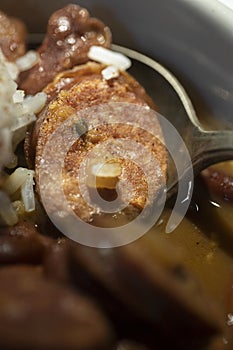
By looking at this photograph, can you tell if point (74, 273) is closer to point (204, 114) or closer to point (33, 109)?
point (33, 109)

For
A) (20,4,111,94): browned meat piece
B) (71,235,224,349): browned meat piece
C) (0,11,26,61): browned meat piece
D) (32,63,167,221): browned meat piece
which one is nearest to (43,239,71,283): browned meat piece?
(71,235,224,349): browned meat piece

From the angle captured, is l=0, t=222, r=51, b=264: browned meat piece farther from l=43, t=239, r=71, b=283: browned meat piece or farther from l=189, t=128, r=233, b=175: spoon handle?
l=189, t=128, r=233, b=175: spoon handle

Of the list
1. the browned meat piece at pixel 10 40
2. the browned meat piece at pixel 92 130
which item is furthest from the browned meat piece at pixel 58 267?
the browned meat piece at pixel 10 40

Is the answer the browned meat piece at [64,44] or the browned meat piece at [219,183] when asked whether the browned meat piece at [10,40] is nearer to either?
the browned meat piece at [64,44]

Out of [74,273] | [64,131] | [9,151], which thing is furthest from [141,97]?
[74,273]

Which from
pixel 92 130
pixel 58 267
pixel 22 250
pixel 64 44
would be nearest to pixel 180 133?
pixel 92 130

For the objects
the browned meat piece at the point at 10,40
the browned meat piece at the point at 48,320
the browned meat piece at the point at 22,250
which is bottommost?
the browned meat piece at the point at 10,40
